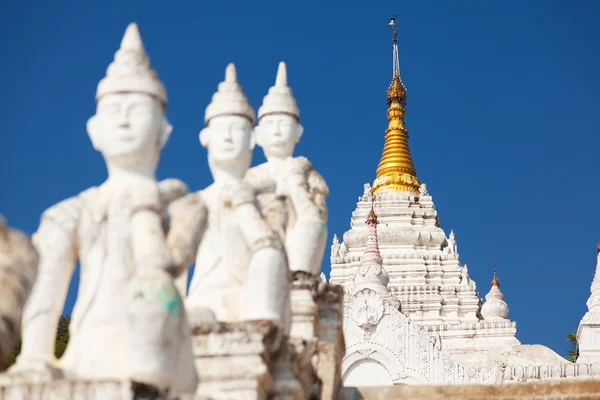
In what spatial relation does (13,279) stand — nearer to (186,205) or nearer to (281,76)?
(186,205)

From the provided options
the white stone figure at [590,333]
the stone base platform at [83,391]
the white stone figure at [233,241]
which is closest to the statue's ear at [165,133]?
the white stone figure at [233,241]

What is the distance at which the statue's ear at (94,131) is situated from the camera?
8.56 m

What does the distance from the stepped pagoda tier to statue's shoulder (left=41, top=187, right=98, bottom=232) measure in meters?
32.5

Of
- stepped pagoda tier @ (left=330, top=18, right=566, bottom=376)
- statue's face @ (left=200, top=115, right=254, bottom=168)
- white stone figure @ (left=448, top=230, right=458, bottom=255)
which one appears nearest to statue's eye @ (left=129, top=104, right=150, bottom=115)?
statue's face @ (left=200, top=115, right=254, bottom=168)

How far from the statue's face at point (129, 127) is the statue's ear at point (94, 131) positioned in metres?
0.04

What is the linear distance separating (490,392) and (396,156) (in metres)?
51.7

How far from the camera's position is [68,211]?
845cm

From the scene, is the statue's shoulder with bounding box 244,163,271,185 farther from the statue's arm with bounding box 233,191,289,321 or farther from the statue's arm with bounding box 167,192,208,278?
the statue's arm with bounding box 167,192,208,278

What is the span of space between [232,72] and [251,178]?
1139 mm

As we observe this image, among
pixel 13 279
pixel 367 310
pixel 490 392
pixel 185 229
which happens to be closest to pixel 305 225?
pixel 490 392

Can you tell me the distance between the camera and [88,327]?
789 cm

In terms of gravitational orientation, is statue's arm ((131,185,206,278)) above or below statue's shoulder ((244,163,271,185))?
below

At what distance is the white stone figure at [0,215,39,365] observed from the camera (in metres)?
6.65

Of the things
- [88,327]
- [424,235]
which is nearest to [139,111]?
[88,327]
